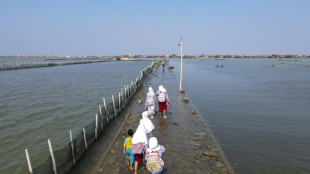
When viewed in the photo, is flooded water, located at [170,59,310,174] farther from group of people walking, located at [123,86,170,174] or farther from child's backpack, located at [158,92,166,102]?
group of people walking, located at [123,86,170,174]

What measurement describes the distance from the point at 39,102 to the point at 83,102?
154 inches

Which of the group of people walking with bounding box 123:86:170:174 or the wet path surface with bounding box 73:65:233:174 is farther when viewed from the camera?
the wet path surface with bounding box 73:65:233:174

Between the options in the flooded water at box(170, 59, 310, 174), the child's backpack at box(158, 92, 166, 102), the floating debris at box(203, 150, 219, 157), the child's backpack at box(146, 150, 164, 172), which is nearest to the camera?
the child's backpack at box(146, 150, 164, 172)

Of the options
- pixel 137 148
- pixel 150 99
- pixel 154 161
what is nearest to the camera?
pixel 154 161

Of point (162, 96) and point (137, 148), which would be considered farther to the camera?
point (162, 96)

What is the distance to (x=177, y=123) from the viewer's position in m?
11.4

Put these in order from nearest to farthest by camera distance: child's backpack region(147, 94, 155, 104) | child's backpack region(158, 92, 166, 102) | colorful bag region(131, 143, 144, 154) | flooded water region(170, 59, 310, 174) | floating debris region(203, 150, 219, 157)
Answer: colorful bag region(131, 143, 144, 154), flooded water region(170, 59, 310, 174), floating debris region(203, 150, 219, 157), child's backpack region(147, 94, 155, 104), child's backpack region(158, 92, 166, 102)

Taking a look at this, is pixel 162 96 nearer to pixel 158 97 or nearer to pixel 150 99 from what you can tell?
pixel 158 97

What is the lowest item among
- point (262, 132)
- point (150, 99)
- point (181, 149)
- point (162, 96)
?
point (262, 132)

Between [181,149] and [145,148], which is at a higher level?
[145,148]

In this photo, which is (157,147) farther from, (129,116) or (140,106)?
(140,106)

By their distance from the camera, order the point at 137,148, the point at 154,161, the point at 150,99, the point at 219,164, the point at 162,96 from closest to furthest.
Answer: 1. the point at 154,161
2. the point at 137,148
3. the point at 219,164
4. the point at 150,99
5. the point at 162,96

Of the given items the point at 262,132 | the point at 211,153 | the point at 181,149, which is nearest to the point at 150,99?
the point at 181,149

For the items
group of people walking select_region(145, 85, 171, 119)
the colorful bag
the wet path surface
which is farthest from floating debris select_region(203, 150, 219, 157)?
group of people walking select_region(145, 85, 171, 119)
